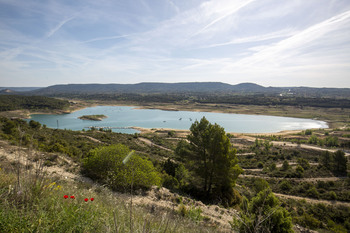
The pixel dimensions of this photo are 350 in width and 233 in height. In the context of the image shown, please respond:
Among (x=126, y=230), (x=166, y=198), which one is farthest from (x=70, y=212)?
(x=166, y=198)

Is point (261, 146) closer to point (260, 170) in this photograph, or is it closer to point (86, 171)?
point (260, 170)

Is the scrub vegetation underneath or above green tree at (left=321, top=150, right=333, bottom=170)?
above

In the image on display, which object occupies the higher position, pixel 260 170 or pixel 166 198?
pixel 166 198

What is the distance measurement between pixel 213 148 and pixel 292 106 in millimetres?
125522

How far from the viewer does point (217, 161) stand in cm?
1255

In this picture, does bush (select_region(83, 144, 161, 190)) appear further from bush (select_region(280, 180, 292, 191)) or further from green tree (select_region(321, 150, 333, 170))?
green tree (select_region(321, 150, 333, 170))

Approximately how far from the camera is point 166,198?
9930 millimetres

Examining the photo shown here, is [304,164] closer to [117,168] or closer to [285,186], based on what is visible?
[285,186]

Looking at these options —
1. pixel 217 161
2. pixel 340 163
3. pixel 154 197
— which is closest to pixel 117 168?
pixel 154 197

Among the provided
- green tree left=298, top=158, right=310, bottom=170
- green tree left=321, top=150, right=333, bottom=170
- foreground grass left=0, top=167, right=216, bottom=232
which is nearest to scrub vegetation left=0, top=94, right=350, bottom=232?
foreground grass left=0, top=167, right=216, bottom=232

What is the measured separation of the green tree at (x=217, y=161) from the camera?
40.6ft

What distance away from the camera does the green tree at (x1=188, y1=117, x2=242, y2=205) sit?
1238 cm

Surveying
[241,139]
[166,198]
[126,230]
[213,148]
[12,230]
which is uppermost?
[12,230]

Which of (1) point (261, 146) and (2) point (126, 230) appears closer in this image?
(2) point (126, 230)
